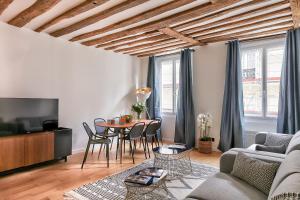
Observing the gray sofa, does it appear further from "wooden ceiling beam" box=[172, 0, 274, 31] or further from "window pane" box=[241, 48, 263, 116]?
"window pane" box=[241, 48, 263, 116]

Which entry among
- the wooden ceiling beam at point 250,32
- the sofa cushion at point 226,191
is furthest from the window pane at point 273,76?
the sofa cushion at point 226,191

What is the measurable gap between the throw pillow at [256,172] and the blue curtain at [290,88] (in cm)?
233

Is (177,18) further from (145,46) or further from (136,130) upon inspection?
(136,130)

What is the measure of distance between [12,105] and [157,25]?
2827 mm

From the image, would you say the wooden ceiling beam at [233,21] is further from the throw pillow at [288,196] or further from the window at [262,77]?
the throw pillow at [288,196]

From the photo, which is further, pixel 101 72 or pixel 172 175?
pixel 101 72

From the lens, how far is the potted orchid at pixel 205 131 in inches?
187

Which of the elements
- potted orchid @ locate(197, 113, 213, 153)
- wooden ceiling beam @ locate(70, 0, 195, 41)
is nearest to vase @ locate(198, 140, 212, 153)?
potted orchid @ locate(197, 113, 213, 153)

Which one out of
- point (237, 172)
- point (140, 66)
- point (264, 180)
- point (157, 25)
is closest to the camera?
point (264, 180)

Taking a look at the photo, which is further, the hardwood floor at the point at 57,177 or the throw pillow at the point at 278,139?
the throw pillow at the point at 278,139

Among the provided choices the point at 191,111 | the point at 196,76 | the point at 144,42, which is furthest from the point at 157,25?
the point at 191,111

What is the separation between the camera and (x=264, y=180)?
1880 millimetres

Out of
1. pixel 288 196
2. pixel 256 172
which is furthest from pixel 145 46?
pixel 288 196

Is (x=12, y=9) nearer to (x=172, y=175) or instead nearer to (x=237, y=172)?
(x=172, y=175)
